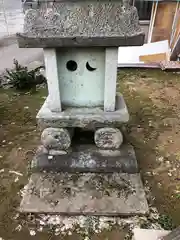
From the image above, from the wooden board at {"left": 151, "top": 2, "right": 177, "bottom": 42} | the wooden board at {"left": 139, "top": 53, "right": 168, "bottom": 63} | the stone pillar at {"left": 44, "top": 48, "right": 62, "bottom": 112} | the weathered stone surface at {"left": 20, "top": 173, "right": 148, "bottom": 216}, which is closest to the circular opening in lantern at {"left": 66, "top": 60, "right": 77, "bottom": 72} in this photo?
the stone pillar at {"left": 44, "top": 48, "right": 62, "bottom": 112}

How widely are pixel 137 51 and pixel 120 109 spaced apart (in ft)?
17.2

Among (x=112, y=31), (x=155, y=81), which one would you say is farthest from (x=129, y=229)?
(x=155, y=81)

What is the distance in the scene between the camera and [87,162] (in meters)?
3.66

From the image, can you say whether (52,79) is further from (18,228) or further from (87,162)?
(18,228)

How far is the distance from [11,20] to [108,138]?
1206 centimetres

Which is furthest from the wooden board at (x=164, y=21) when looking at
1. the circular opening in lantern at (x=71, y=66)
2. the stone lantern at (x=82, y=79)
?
the circular opening in lantern at (x=71, y=66)

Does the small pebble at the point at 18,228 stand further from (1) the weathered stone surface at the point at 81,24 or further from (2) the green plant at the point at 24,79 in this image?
(2) the green plant at the point at 24,79

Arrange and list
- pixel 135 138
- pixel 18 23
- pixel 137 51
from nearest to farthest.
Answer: pixel 135 138 → pixel 137 51 → pixel 18 23

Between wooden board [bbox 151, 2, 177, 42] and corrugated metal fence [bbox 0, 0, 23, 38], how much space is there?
663 cm

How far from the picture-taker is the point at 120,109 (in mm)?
3740

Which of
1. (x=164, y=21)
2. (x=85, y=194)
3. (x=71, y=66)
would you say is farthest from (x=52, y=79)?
(x=164, y=21)

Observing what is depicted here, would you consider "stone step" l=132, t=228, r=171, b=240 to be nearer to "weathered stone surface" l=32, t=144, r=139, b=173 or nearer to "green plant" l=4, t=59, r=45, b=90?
"weathered stone surface" l=32, t=144, r=139, b=173

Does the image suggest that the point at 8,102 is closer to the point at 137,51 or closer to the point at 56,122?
the point at 56,122

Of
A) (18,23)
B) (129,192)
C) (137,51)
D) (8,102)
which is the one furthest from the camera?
(18,23)
